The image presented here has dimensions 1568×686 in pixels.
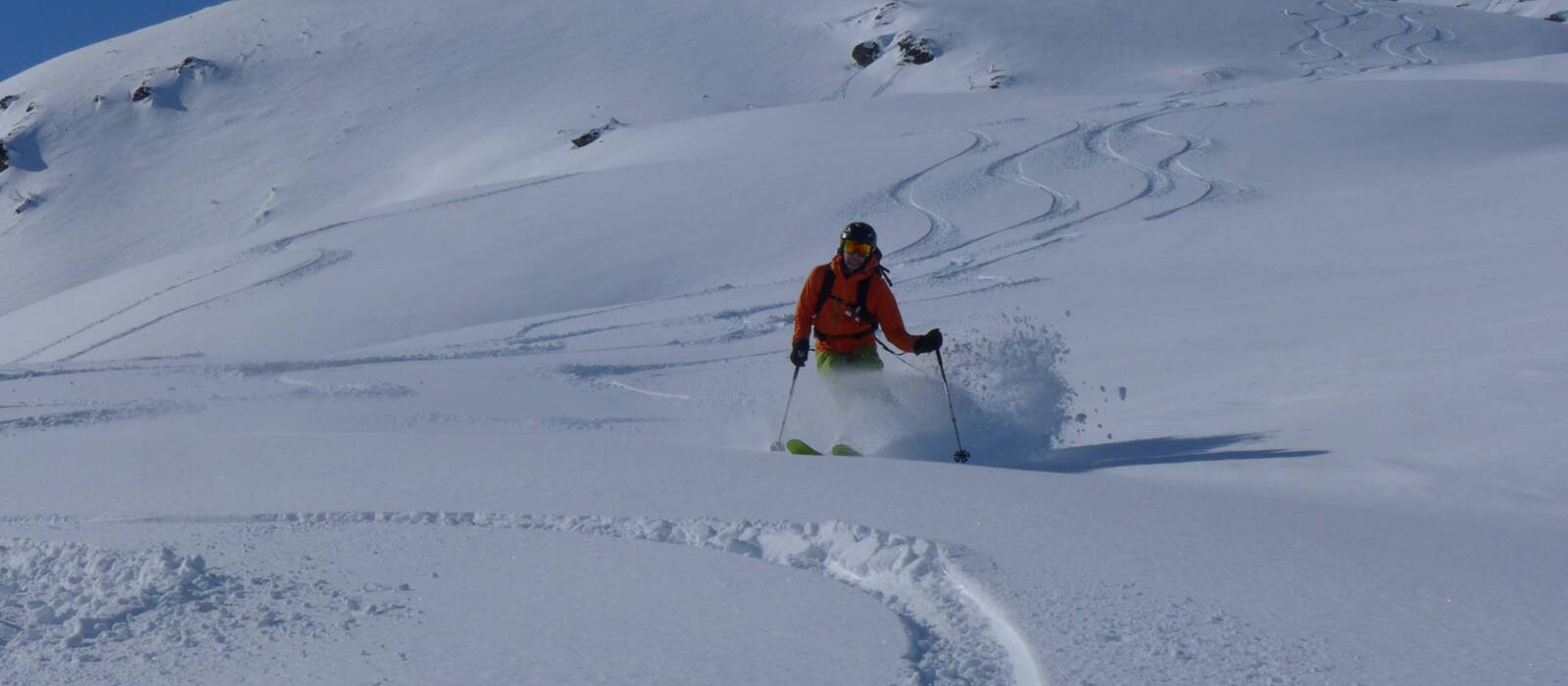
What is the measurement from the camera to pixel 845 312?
7820 millimetres

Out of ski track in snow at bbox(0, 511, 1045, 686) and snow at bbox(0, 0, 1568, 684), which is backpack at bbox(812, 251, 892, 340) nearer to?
snow at bbox(0, 0, 1568, 684)

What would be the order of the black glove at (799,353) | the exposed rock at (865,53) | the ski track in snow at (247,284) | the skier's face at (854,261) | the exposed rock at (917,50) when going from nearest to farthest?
the black glove at (799,353)
the skier's face at (854,261)
the ski track in snow at (247,284)
the exposed rock at (917,50)
the exposed rock at (865,53)

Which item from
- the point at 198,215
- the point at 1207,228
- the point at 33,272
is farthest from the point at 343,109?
the point at 1207,228

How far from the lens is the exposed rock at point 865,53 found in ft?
165

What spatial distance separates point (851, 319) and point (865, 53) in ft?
145

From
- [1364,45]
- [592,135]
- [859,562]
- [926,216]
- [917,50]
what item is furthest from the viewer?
[917,50]

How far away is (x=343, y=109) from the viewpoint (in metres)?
47.6

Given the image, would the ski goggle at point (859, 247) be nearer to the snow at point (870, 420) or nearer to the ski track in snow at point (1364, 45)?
the snow at point (870, 420)

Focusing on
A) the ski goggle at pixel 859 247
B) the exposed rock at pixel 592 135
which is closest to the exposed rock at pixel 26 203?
the exposed rock at pixel 592 135

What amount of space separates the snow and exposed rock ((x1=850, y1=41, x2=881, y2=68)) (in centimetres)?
1995

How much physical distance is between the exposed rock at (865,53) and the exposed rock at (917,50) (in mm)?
1014

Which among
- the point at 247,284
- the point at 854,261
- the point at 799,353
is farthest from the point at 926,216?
the point at 799,353

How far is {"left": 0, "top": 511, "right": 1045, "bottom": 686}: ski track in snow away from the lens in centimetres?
339

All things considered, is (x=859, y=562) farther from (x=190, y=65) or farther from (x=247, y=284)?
(x=190, y=65)
